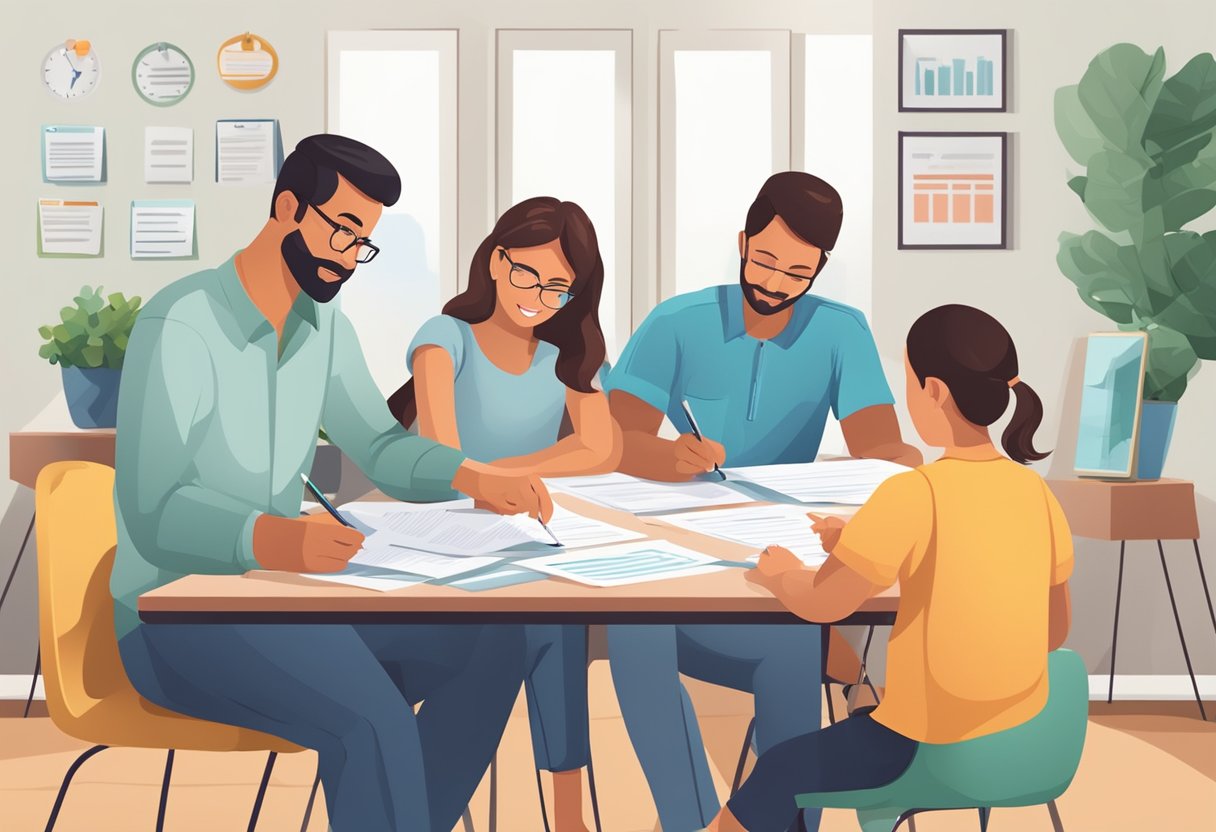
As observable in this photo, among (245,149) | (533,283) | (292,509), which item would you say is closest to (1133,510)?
(533,283)

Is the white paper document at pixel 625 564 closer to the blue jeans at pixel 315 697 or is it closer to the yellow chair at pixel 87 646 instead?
the blue jeans at pixel 315 697

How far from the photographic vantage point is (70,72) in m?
3.89

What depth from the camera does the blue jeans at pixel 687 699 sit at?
1.95 meters

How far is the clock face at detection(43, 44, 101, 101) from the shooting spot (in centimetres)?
389

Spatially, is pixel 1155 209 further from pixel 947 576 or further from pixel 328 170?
pixel 328 170

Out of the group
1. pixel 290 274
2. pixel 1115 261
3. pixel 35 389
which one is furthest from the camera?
pixel 35 389

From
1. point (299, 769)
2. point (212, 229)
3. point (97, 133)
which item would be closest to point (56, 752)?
point (299, 769)

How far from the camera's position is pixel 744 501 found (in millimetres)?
2004

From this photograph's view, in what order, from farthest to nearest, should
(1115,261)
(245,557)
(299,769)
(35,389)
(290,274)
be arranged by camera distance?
1. (35,389)
2. (1115,261)
3. (299,769)
4. (290,274)
5. (245,557)

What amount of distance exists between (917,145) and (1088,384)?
3.21 ft

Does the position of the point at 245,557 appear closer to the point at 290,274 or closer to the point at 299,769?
the point at 290,274

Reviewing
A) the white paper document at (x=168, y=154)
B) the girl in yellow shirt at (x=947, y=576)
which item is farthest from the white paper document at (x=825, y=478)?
the white paper document at (x=168, y=154)

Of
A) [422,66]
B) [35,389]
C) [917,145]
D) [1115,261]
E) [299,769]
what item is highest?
[422,66]

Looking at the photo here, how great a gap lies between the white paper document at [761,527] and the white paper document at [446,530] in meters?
0.27
